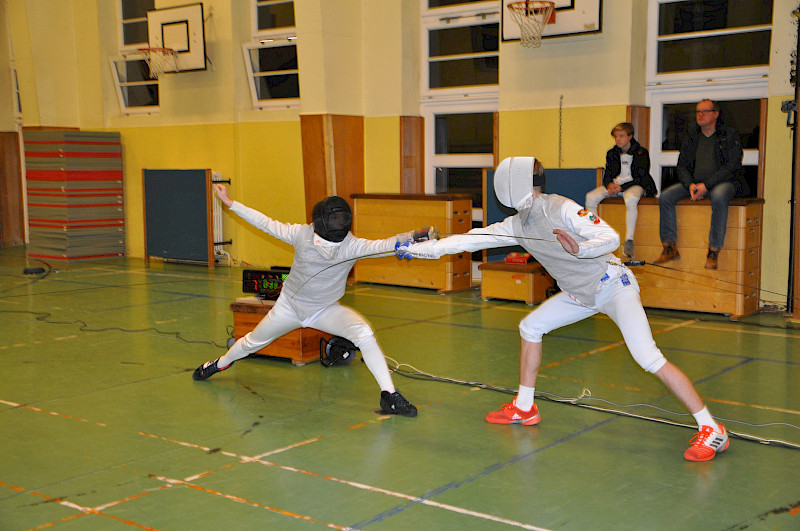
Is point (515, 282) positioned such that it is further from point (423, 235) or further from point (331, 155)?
point (423, 235)

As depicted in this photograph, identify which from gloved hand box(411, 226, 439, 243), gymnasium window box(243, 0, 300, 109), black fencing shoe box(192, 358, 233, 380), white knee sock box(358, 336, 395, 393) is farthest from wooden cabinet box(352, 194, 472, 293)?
gloved hand box(411, 226, 439, 243)

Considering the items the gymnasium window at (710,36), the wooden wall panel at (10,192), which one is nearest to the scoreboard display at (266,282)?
the gymnasium window at (710,36)

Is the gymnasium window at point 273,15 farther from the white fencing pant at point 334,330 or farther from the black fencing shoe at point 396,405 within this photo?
the black fencing shoe at point 396,405

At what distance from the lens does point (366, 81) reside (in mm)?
10695

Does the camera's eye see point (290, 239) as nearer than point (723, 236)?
Yes

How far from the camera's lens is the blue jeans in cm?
735

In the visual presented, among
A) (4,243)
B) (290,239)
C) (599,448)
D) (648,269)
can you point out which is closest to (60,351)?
(290,239)

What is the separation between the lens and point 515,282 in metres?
8.66

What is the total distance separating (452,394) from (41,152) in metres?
9.84

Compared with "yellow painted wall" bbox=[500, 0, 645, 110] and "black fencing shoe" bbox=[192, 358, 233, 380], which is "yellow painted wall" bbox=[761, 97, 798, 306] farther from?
"black fencing shoe" bbox=[192, 358, 233, 380]

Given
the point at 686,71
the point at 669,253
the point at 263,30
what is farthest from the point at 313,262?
the point at 263,30

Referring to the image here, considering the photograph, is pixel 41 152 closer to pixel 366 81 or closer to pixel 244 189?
pixel 244 189

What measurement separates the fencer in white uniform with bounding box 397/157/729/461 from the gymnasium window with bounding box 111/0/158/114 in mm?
10095

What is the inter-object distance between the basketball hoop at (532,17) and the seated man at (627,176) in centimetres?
153
